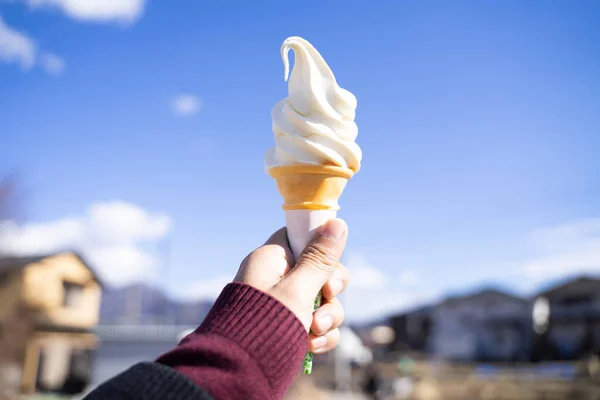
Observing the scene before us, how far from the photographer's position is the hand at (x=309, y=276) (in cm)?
217

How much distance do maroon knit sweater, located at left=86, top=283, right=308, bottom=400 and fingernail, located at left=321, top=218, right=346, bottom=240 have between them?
63 cm

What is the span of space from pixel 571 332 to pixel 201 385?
130 ft

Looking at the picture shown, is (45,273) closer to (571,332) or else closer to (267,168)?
(267,168)

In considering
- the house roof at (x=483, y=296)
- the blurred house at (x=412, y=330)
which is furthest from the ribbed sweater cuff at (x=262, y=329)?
the blurred house at (x=412, y=330)

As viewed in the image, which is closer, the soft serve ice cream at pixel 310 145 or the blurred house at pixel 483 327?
the soft serve ice cream at pixel 310 145

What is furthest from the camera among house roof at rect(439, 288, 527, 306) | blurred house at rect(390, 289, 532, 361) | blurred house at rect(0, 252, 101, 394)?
house roof at rect(439, 288, 527, 306)

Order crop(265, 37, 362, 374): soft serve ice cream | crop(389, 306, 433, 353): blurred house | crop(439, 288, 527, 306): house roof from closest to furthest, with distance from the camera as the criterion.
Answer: crop(265, 37, 362, 374): soft serve ice cream → crop(439, 288, 527, 306): house roof → crop(389, 306, 433, 353): blurred house

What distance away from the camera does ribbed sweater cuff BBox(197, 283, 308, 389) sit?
74.6 inches

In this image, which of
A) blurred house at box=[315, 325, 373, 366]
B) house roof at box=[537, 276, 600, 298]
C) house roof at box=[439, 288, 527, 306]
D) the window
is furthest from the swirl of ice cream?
Result: house roof at box=[439, 288, 527, 306]

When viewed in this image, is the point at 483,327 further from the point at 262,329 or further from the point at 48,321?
the point at 262,329

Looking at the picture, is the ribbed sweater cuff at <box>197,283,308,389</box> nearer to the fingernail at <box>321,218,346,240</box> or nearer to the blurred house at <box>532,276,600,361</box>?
the fingernail at <box>321,218,346,240</box>

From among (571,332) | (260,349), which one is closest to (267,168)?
(260,349)

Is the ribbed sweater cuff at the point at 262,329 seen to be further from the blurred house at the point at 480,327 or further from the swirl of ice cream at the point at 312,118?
the blurred house at the point at 480,327

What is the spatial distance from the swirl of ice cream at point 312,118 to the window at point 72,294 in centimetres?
2479
